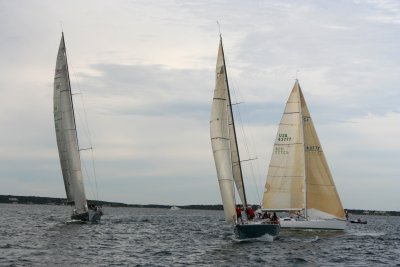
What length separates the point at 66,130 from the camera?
61.7 m

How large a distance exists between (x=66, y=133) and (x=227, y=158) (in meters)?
25.1

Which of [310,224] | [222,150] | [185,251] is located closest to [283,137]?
[310,224]

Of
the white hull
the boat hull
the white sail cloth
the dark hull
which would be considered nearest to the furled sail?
the white hull

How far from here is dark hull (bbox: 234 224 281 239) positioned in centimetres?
4262

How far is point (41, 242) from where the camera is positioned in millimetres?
46719

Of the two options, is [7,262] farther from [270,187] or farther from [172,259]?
[270,187]

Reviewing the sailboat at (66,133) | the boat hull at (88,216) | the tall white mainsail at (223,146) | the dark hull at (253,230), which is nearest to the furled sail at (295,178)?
the dark hull at (253,230)

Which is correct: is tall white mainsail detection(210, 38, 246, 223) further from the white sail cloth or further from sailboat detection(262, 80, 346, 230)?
sailboat detection(262, 80, 346, 230)

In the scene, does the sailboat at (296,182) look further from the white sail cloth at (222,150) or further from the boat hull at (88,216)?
the boat hull at (88,216)

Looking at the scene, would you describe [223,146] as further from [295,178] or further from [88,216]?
[88,216]

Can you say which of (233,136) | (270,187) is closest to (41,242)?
(233,136)

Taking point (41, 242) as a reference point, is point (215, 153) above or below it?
above

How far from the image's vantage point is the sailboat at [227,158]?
41750 mm

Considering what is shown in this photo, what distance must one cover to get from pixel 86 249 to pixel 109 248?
229 cm
